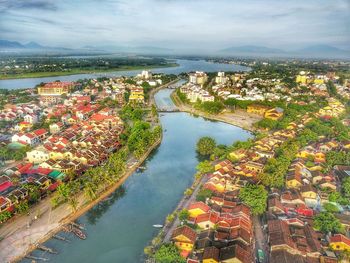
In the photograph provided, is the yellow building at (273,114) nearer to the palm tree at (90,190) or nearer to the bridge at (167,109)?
the bridge at (167,109)

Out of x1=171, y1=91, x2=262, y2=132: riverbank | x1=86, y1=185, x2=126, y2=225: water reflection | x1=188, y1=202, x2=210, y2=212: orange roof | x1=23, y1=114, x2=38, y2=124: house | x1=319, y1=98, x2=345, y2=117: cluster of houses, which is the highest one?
x1=319, y1=98, x2=345, y2=117: cluster of houses

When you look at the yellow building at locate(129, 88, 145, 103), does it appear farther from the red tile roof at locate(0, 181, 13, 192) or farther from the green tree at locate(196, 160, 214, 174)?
the red tile roof at locate(0, 181, 13, 192)

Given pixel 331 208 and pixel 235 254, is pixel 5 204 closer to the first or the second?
pixel 235 254

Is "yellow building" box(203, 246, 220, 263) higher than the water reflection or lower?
higher

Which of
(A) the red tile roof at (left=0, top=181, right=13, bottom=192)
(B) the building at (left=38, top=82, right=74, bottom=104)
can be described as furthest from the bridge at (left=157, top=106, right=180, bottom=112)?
(A) the red tile roof at (left=0, top=181, right=13, bottom=192)

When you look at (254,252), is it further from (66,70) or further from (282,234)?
(66,70)
